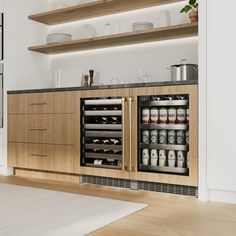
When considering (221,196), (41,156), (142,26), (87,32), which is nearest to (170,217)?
(221,196)

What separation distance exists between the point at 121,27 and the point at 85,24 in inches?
19.1

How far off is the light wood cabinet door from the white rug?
1.38 feet

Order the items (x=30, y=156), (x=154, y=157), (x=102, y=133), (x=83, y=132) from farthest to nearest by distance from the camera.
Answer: (x=30, y=156)
(x=83, y=132)
(x=102, y=133)
(x=154, y=157)

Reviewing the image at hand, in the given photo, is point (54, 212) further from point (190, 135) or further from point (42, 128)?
point (42, 128)

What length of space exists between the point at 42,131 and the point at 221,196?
5.92 ft

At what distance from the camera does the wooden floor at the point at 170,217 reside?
6.02 ft

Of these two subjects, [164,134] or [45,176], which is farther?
[45,176]

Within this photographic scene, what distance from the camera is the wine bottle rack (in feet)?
9.87

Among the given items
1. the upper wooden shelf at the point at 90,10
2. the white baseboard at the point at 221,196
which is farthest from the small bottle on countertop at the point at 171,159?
the upper wooden shelf at the point at 90,10

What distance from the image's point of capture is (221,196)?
2.52m

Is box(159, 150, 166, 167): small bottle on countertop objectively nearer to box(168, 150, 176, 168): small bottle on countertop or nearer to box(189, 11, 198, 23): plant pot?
box(168, 150, 176, 168): small bottle on countertop

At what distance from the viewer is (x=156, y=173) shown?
2.79m

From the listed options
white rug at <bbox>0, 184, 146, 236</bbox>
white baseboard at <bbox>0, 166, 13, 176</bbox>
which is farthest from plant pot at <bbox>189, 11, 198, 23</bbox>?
white baseboard at <bbox>0, 166, 13, 176</bbox>

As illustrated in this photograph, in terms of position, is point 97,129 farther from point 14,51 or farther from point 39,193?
point 14,51
